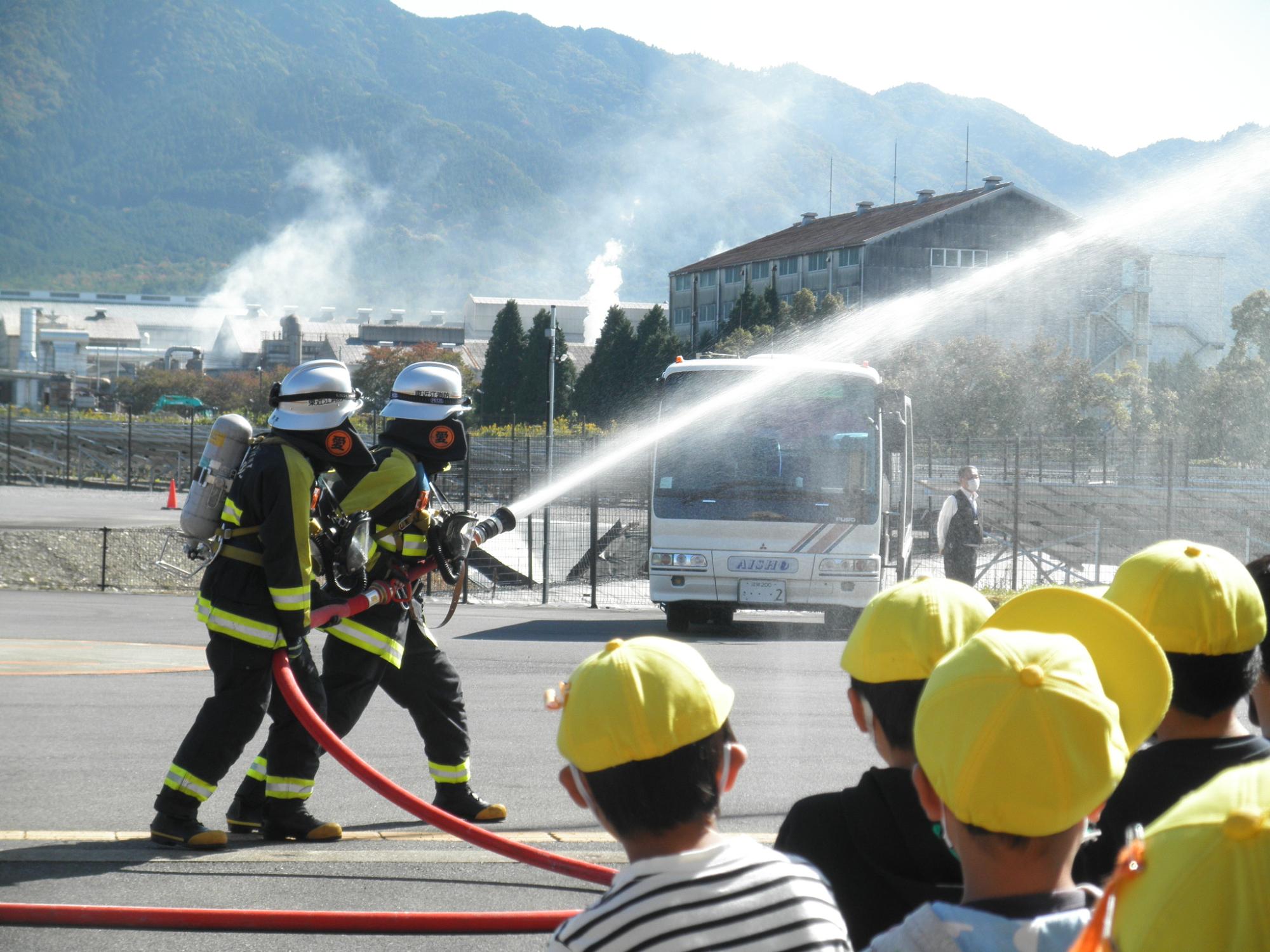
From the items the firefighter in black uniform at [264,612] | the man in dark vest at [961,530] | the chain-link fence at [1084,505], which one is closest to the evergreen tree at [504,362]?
the chain-link fence at [1084,505]

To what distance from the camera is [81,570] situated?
19125 millimetres

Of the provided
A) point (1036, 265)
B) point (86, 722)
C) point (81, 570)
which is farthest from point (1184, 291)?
point (86, 722)

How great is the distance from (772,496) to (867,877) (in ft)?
38.6

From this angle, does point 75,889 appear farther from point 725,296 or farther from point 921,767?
point 725,296

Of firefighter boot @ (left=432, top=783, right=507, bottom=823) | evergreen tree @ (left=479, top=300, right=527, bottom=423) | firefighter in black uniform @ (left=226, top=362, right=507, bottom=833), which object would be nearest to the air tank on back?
firefighter in black uniform @ (left=226, top=362, right=507, bottom=833)

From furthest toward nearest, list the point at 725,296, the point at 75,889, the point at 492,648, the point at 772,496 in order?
the point at 725,296 → the point at 772,496 → the point at 492,648 → the point at 75,889

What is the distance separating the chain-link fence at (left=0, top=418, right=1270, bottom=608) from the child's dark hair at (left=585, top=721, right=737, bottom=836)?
1044cm

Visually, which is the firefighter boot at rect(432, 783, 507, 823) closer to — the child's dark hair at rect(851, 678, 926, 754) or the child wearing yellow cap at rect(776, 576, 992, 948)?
the child wearing yellow cap at rect(776, 576, 992, 948)

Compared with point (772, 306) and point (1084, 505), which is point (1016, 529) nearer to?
point (1084, 505)

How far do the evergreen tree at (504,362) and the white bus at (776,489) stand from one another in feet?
198

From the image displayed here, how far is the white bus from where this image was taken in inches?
563

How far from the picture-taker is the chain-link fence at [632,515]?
19.6m

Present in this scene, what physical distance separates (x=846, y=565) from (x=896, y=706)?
11.7 metres

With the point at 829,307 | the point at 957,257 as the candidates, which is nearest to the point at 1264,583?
the point at 829,307
